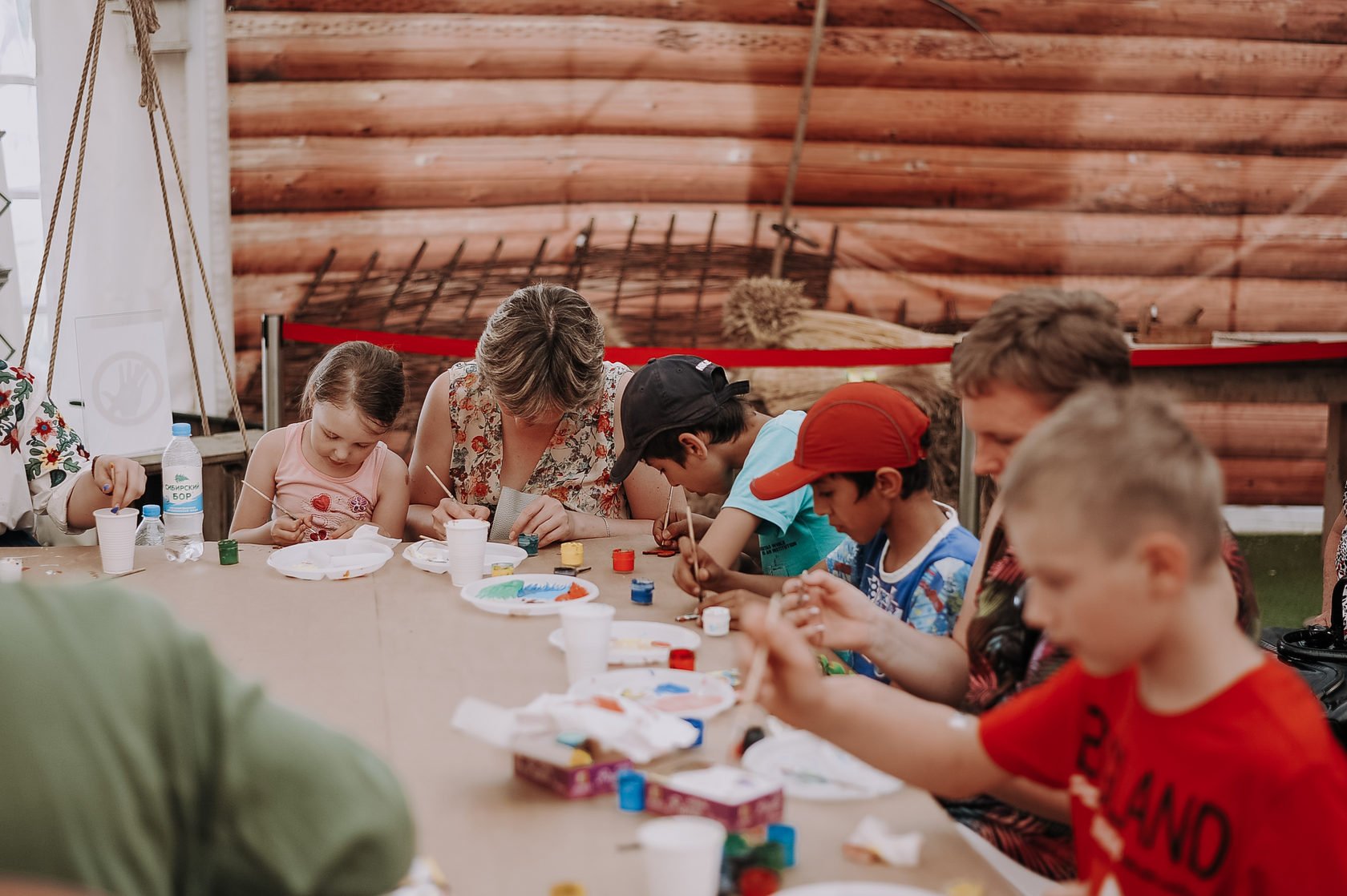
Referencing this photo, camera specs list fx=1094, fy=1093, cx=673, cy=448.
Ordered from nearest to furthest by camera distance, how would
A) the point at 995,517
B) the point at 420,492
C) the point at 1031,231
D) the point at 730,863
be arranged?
the point at 730,863
the point at 995,517
the point at 420,492
the point at 1031,231

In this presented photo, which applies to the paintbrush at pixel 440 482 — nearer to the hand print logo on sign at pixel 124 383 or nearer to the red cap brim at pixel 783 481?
the red cap brim at pixel 783 481

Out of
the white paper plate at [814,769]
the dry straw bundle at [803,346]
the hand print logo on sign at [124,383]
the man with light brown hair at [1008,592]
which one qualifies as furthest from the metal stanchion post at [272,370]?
the white paper plate at [814,769]

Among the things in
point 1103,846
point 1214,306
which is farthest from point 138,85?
point 1214,306

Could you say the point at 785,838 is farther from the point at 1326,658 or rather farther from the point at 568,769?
the point at 1326,658

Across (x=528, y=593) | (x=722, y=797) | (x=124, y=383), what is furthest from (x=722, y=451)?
(x=124, y=383)

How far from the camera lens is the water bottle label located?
108 inches

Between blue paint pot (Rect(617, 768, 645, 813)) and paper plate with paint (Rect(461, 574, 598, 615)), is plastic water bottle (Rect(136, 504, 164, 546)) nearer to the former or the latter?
paper plate with paint (Rect(461, 574, 598, 615))

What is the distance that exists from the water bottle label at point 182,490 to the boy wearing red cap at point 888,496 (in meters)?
1.50

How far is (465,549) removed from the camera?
8.22 feet

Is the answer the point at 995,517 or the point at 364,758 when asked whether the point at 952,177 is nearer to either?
the point at 995,517

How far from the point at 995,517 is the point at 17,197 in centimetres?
431

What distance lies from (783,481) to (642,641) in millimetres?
474

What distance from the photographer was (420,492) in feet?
11.4

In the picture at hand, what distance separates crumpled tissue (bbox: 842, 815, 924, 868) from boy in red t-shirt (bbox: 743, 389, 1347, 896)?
19 centimetres
